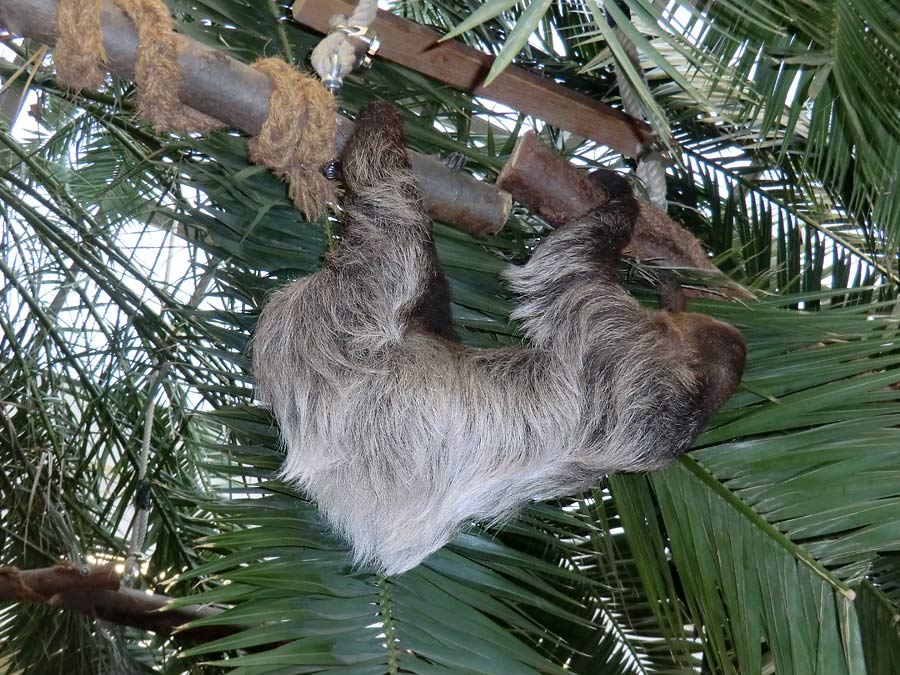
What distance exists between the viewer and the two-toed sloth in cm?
314

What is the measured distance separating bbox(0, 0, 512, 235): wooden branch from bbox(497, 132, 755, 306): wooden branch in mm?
129

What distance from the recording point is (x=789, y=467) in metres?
2.86

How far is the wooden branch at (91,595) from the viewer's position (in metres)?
3.52

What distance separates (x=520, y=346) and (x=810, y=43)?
1.52 meters

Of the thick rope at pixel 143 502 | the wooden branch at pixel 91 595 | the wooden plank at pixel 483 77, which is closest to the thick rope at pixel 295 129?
the wooden plank at pixel 483 77

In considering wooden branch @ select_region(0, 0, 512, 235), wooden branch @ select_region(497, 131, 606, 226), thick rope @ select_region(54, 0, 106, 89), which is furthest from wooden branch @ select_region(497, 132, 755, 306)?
thick rope @ select_region(54, 0, 106, 89)

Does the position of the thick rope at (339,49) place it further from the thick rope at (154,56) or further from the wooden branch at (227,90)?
the thick rope at (154,56)

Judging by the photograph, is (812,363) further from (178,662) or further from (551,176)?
(178,662)

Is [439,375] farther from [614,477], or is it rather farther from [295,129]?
[295,129]

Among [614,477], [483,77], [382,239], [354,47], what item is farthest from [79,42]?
[614,477]

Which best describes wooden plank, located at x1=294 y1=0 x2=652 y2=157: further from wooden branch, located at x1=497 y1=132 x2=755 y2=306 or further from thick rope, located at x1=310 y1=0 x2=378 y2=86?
wooden branch, located at x1=497 y1=132 x2=755 y2=306

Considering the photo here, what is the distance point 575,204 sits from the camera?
3.28 m

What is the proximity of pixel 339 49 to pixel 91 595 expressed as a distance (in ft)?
7.99

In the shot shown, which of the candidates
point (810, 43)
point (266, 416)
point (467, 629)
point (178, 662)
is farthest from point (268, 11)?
point (178, 662)
